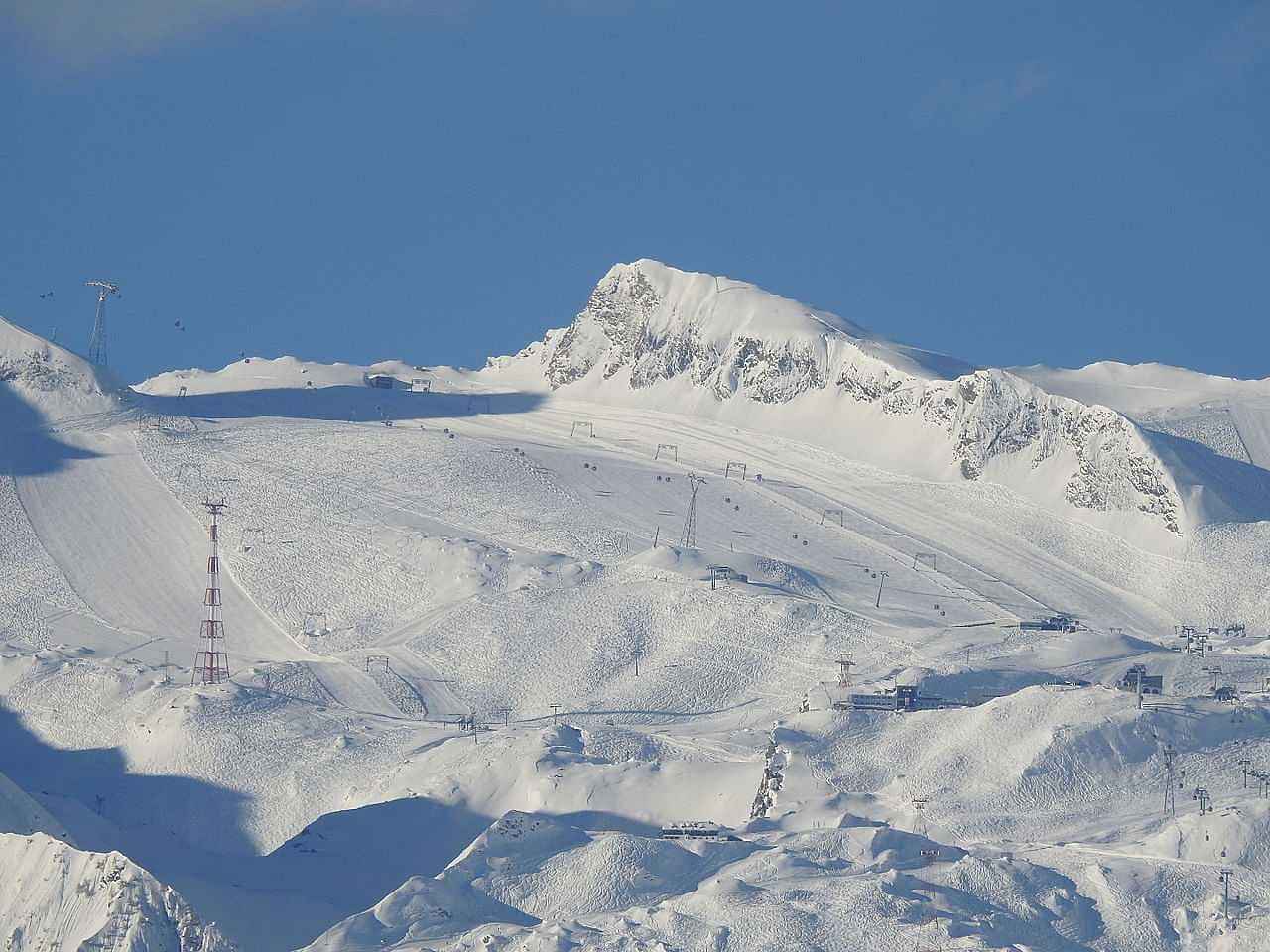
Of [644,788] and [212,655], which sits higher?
[644,788]

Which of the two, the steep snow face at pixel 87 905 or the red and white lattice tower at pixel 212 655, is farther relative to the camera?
the red and white lattice tower at pixel 212 655

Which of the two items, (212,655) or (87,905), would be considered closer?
(87,905)

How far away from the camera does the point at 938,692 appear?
175875 millimetres

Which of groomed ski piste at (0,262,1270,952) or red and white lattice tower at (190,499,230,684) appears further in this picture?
red and white lattice tower at (190,499,230,684)

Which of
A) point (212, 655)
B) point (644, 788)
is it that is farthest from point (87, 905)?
point (212, 655)

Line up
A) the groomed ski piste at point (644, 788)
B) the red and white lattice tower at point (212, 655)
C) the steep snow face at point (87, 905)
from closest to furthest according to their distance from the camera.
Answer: the steep snow face at point (87, 905)
the groomed ski piste at point (644, 788)
the red and white lattice tower at point (212, 655)

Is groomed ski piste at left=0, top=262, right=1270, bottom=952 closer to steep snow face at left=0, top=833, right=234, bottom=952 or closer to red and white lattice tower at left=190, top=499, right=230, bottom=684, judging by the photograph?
steep snow face at left=0, top=833, right=234, bottom=952

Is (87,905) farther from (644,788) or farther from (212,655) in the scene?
(212,655)

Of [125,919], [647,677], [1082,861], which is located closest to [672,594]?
[647,677]

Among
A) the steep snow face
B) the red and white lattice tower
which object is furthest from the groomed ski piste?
the red and white lattice tower

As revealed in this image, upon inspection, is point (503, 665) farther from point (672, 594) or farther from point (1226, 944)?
point (1226, 944)

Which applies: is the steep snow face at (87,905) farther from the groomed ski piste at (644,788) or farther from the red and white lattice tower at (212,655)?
the red and white lattice tower at (212,655)

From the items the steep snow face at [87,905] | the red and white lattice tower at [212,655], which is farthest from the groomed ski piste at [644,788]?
the red and white lattice tower at [212,655]

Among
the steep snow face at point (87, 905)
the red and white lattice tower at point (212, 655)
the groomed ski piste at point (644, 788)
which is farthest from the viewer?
the red and white lattice tower at point (212, 655)
